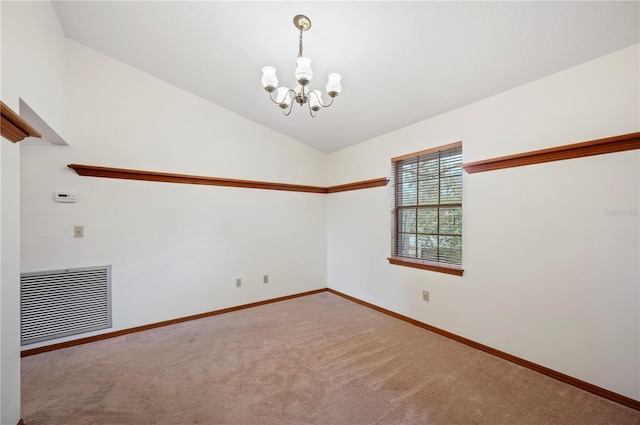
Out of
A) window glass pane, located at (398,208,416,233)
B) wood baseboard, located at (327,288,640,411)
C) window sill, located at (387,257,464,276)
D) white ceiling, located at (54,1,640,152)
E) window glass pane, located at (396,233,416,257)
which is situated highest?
white ceiling, located at (54,1,640,152)

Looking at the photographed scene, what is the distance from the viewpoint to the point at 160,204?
3188 millimetres

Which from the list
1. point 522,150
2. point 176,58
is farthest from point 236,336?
point 522,150

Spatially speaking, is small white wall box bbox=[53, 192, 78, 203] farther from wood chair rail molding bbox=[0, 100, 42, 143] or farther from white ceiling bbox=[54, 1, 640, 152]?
white ceiling bbox=[54, 1, 640, 152]

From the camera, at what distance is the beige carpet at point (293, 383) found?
1744 mm

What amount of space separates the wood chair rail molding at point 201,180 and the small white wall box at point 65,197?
0.79 feet

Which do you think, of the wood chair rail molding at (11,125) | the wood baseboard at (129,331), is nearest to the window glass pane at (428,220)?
the wood baseboard at (129,331)

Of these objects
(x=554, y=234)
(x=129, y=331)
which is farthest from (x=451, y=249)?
(x=129, y=331)

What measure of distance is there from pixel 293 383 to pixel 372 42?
2874 mm

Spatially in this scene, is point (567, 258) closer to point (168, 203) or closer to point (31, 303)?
point (168, 203)

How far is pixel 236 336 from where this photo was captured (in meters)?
2.91

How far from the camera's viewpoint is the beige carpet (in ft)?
5.72

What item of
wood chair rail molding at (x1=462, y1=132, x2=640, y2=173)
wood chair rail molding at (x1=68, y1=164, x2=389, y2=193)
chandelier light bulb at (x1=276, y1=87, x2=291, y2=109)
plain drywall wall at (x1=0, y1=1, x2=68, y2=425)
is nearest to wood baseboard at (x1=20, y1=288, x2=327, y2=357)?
plain drywall wall at (x1=0, y1=1, x2=68, y2=425)

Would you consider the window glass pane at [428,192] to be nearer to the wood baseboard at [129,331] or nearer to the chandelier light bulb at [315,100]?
the chandelier light bulb at [315,100]

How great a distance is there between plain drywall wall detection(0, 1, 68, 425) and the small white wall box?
0.80 metres
